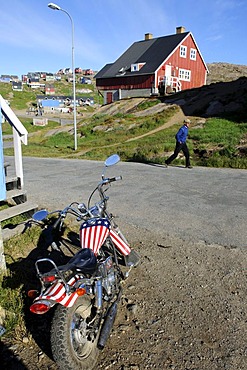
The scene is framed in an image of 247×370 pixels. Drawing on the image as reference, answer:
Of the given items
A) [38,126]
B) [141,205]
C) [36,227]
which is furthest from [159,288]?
[38,126]

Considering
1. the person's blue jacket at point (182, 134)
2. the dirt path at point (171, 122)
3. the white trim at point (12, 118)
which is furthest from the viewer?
the dirt path at point (171, 122)

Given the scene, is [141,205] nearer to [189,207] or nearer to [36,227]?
[189,207]

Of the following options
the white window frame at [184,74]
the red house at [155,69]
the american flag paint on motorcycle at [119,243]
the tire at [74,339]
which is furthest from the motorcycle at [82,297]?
the white window frame at [184,74]

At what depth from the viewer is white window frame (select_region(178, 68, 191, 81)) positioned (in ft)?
149

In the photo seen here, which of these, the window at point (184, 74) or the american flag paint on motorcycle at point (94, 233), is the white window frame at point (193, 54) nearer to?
the window at point (184, 74)

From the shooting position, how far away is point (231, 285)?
4.17 metres

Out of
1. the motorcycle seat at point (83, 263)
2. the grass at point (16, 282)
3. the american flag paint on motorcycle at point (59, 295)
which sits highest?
the motorcycle seat at point (83, 263)

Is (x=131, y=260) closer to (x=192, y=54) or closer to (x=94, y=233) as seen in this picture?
(x=94, y=233)

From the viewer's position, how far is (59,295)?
8.21 feet

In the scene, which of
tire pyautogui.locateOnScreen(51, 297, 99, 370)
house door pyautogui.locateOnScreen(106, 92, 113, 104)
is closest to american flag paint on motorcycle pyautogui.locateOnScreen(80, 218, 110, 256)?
tire pyautogui.locateOnScreen(51, 297, 99, 370)

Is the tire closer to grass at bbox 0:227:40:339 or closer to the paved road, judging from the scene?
grass at bbox 0:227:40:339

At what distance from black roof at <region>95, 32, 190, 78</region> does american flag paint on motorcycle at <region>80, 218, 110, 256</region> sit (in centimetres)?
4122

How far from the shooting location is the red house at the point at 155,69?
139 feet

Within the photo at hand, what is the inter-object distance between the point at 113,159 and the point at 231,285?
2243 millimetres
